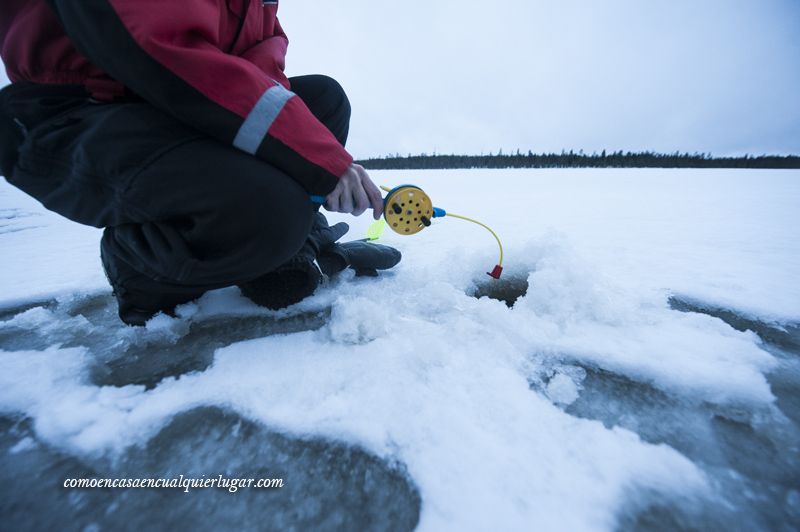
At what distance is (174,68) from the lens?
2.37 ft

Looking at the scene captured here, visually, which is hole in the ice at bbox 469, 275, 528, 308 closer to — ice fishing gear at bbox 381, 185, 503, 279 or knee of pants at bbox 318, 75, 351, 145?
ice fishing gear at bbox 381, 185, 503, 279

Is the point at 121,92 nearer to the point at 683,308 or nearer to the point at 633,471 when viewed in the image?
the point at 633,471

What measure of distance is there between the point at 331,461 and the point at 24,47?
1.17 metres

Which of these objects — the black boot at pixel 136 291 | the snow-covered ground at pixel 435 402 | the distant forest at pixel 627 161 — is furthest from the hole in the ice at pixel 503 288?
the distant forest at pixel 627 161

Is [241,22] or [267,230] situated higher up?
[241,22]

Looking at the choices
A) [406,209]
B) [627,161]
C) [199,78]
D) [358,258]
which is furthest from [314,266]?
[627,161]

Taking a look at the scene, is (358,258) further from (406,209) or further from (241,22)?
(241,22)

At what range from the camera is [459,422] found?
0.65 meters

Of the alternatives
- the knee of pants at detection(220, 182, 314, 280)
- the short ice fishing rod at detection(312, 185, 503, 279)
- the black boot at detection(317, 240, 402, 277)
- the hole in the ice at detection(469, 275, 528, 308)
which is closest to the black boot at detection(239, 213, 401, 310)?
the black boot at detection(317, 240, 402, 277)

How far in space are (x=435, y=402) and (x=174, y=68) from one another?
920 mm

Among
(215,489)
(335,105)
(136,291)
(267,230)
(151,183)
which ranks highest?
(335,105)

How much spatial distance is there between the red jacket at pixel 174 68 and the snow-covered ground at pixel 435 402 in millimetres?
501

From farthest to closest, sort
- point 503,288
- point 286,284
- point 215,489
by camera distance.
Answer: point 503,288 < point 286,284 < point 215,489

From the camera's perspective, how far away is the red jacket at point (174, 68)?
69 cm
